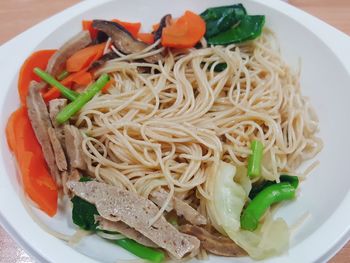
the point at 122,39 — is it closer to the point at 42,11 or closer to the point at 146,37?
the point at 146,37

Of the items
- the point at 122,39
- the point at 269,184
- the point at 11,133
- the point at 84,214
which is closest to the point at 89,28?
the point at 122,39

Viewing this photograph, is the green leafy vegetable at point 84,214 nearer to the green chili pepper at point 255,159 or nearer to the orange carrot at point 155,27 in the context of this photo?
the green chili pepper at point 255,159

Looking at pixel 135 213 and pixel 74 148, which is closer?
pixel 135 213

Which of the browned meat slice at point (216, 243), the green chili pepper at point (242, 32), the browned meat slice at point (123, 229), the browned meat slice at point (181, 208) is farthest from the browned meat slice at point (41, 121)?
the green chili pepper at point (242, 32)

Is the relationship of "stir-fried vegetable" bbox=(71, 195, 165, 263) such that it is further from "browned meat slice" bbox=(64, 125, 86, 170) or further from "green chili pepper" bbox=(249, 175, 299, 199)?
"green chili pepper" bbox=(249, 175, 299, 199)

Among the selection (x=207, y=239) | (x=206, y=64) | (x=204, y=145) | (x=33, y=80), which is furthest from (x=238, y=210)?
(x=33, y=80)

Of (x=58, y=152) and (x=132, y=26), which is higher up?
(x=132, y=26)

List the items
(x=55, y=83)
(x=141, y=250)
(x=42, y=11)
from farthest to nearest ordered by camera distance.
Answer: (x=42, y=11) < (x=55, y=83) < (x=141, y=250)
